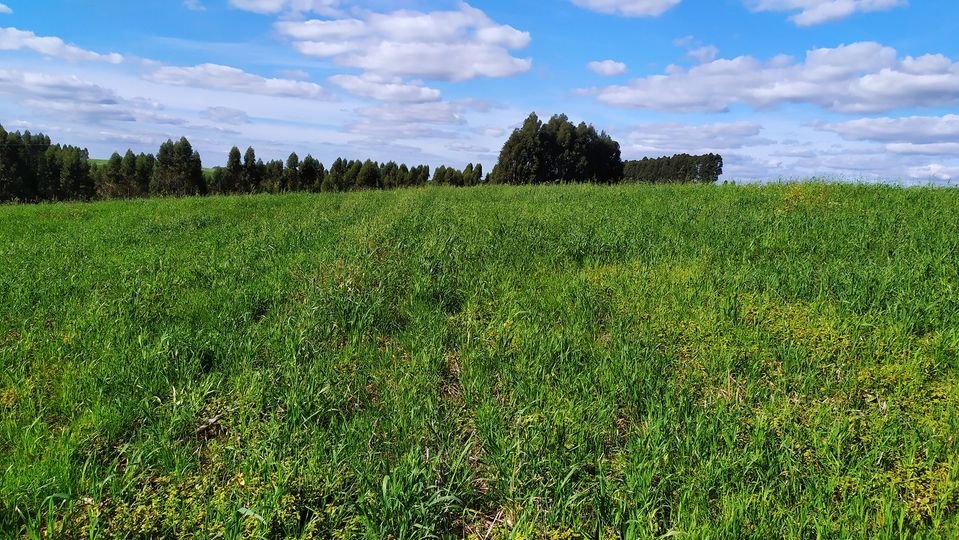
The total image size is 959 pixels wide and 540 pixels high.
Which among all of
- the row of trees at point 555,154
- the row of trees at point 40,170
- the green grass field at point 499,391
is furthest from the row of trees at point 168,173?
the green grass field at point 499,391

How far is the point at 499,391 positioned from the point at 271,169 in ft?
219

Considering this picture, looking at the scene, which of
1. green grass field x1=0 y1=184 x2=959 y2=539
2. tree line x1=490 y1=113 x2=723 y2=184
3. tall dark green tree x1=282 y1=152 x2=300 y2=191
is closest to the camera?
green grass field x1=0 y1=184 x2=959 y2=539

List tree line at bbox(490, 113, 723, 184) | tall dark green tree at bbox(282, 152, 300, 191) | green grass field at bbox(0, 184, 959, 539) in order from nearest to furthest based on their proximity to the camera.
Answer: green grass field at bbox(0, 184, 959, 539)
tree line at bbox(490, 113, 723, 184)
tall dark green tree at bbox(282, 152, 300, 191)

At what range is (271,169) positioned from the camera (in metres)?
64.1

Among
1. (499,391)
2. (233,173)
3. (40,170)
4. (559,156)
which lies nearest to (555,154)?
(559,156)

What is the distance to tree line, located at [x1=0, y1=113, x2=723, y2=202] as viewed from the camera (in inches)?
2031

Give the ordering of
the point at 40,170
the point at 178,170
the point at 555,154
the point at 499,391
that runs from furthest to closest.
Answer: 1. the point at 40,170
2. the point at 178,170
3. the point at 555,154
4. the point at 499,391

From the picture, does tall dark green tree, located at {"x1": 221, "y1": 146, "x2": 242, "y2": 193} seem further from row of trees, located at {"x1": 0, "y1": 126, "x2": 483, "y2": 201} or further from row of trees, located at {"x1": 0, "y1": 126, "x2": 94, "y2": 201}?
row of trees, located at {"x1": 0, "y1": 126, "x2": 94, "y2": 201}

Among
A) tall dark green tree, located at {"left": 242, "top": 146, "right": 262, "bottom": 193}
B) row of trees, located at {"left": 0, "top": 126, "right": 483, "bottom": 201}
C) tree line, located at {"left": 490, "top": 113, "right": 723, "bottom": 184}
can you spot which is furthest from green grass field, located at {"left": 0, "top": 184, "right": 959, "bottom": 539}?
tall dark green tree, located at {"left": 242, "top": 146, "right": 262, "bottom": 193}

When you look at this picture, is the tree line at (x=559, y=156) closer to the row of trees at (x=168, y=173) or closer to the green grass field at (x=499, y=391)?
the row of trees at (x=168, y=173)

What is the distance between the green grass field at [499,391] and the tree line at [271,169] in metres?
42.5

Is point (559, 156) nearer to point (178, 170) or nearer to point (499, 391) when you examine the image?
point (178, 170)

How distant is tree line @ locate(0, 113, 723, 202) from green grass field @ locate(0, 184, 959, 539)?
139 ft

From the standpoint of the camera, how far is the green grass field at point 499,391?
2.87 meters
